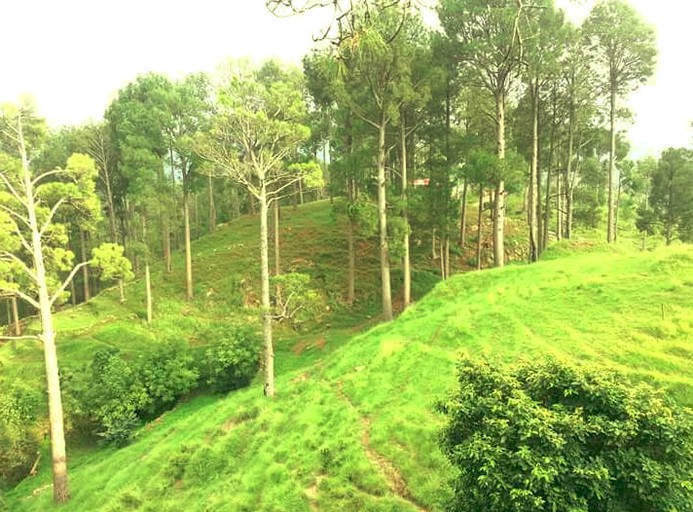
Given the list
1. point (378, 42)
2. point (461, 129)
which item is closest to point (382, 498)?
point (378, 42)

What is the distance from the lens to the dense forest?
6055 mm

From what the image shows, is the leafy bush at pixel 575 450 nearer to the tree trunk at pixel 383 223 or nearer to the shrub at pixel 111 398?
the tree trunk at pixel 383 223

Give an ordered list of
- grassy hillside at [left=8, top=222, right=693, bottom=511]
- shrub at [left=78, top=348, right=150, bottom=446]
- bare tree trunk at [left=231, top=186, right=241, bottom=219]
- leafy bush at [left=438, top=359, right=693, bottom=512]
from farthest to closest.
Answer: bare tree trunk at [left=231, top=186, right=241, bottom=219] < shrub at [left=78, top=348, right=150, bottom=446] < grassy hillside at [left=8, top=222, right=693, bottom=511] < leafy bush at [left=438, top=359, right=693, bottom=512]

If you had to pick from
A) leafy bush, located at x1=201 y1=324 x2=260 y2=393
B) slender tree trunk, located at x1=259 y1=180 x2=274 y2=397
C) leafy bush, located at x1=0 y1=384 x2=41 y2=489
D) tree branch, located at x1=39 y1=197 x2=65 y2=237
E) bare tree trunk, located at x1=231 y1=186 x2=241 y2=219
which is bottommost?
leafy bush, located at x1=0 y1=384 x2=41 y2=489

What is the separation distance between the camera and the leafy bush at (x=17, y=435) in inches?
640

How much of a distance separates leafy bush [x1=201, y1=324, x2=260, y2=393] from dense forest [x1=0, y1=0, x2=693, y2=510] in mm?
110

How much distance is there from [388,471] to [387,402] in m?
2.52

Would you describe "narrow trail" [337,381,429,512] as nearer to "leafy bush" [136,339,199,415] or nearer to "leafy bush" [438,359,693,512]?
"leafy bush" [438,359,693,512]

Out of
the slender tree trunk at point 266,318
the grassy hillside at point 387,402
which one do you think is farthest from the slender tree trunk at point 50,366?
the slender tree trunk at point 266,318

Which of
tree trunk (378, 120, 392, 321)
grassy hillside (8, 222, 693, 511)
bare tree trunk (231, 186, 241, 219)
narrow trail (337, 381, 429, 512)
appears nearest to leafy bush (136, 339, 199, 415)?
grassy hillside (8, 222, 693, 511)

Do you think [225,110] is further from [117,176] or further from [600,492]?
[117,176]

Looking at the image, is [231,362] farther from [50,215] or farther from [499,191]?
[499,191]

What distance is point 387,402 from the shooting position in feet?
39.8

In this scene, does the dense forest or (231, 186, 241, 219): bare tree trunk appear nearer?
the dense forest
